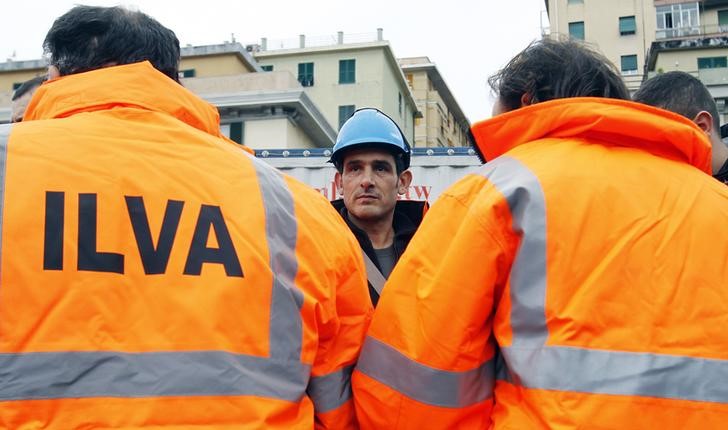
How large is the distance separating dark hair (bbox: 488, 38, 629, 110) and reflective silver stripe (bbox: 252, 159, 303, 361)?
32.2 inches

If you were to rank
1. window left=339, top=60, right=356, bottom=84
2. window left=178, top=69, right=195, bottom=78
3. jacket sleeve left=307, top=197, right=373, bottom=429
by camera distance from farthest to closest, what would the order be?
window left=339, top=60, right=356, bottom=84, window left=178, top=69, right=195, bottom=78, jacket sleeve left=307, top=197, right=373, bottom=429

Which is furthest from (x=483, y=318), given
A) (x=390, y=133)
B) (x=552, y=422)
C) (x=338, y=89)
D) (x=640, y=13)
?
(x=640, y=13)

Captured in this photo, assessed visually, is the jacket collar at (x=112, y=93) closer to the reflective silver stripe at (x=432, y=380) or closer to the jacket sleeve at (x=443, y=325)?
the jacket sleeve at (x=443, y=325)

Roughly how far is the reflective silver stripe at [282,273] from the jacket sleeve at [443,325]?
294 mm

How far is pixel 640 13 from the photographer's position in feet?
140

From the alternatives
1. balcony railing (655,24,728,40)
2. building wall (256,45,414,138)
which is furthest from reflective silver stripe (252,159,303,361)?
balcony railing (655,24,728,40)

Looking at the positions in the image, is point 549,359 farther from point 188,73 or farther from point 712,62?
point 712,62

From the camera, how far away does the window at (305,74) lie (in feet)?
128

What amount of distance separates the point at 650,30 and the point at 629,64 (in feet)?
7.75

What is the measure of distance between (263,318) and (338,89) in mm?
37828

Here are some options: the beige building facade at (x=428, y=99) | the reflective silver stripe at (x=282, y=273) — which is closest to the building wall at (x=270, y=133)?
the beige building facade at (x=428, y=99)

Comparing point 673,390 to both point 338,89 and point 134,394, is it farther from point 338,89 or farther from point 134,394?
point 338,89

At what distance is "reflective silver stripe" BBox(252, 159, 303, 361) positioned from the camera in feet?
5.52

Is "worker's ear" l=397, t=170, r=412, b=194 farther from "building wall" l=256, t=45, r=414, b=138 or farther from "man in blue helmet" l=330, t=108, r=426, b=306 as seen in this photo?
"building wall" l=256, t=45, r=414, b=138
